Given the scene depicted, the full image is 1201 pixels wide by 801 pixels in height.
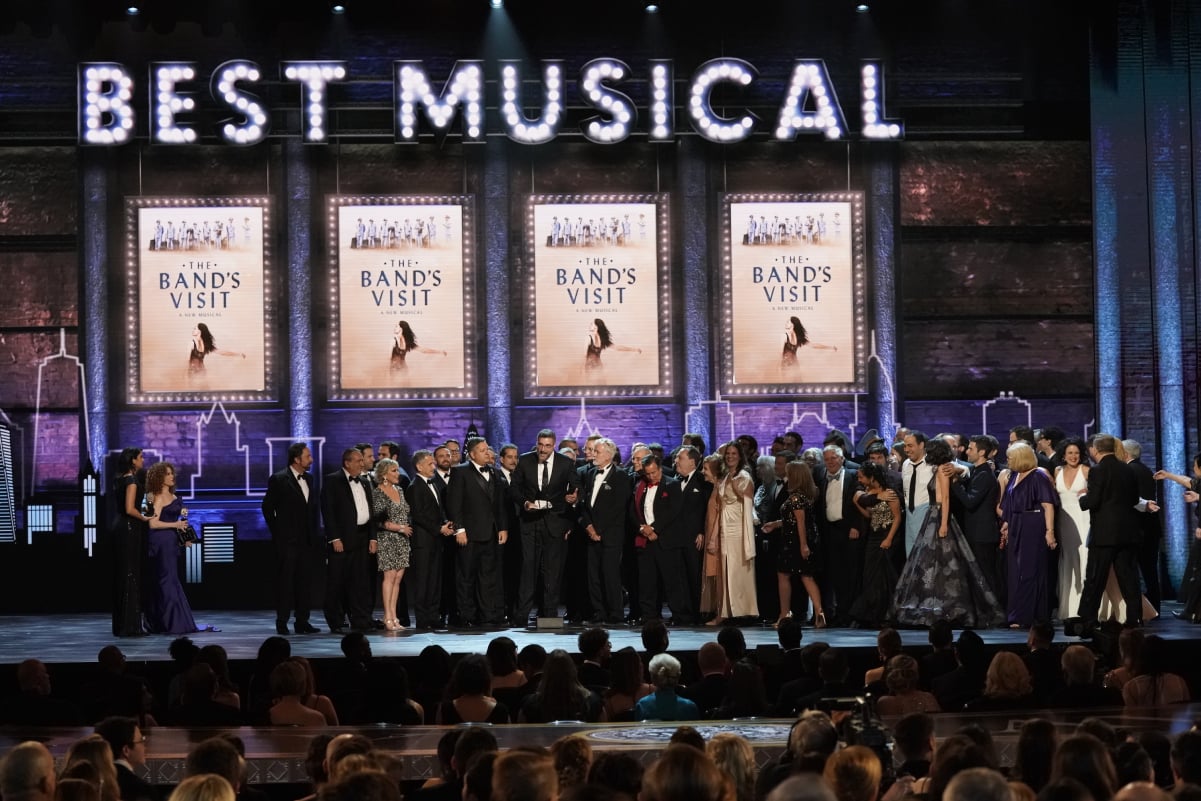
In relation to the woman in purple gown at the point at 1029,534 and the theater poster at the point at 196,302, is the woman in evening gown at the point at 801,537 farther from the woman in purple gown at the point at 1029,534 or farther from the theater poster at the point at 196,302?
the theater poster at the point at 196,302

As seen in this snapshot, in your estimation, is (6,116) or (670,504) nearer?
(670,504)

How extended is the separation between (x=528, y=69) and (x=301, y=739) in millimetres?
12034

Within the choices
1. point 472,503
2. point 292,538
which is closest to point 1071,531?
point 472,503

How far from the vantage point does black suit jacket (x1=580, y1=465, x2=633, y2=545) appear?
14539 mm

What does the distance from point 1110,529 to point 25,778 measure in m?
9.84

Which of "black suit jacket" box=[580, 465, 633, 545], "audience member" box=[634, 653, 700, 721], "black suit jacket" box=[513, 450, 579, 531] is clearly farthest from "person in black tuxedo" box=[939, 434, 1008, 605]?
"audience member" box=[634, 653, 700, 721]

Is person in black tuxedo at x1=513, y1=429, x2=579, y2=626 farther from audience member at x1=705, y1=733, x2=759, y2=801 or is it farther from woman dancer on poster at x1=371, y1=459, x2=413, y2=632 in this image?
audience member at x1=705, y1=733, x2=759, y2=801

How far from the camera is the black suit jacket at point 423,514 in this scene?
1431 cm

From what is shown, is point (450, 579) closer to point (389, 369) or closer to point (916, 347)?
point (389, 369)

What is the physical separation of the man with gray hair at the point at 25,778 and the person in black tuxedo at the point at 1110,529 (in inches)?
375

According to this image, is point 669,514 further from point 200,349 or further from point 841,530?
point 200,349

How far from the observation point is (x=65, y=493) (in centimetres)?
1772

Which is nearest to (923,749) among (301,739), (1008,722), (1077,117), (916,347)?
(1008,722)

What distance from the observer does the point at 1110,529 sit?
1316 cm
